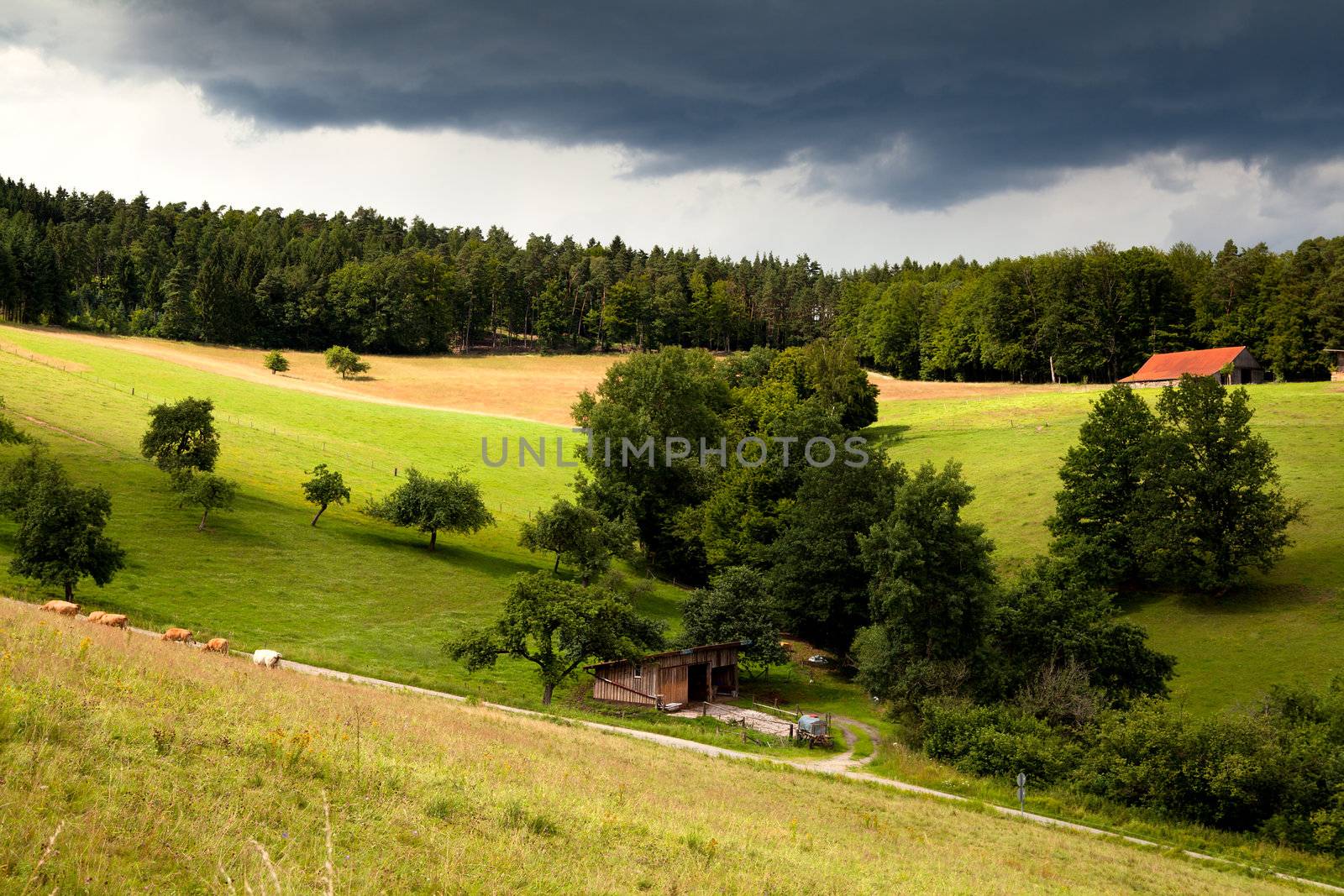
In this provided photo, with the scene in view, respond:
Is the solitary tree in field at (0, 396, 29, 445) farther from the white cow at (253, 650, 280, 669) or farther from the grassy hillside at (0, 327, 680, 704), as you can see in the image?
the white cow at (253, 650, 280, 669)

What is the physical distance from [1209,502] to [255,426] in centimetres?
8107

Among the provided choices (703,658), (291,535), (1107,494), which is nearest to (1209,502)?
(1107,494)

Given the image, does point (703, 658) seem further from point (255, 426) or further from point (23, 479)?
point (255, 426)

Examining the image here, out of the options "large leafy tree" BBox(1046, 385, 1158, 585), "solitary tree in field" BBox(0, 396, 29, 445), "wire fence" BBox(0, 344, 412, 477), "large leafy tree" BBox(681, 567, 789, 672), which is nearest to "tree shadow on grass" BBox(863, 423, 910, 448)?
"large leafy tree" BBox(1046, 385, 1158, 585)

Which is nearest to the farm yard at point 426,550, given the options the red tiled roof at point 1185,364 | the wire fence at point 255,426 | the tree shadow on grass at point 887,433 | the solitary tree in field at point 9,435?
the wire fence at point 255,426

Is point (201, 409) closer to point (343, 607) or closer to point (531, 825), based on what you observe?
point (343, 607)

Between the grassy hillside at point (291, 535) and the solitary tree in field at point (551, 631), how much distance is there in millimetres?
1812

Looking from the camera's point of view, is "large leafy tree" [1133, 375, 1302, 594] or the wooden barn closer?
the wooden barn

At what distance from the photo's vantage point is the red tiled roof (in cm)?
10412

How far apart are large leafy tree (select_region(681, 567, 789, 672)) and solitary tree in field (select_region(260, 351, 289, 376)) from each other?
88.0 meters

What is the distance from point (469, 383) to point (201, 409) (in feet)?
235

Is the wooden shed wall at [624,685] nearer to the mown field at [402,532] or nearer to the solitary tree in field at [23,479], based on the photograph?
the mown field at [402,532]

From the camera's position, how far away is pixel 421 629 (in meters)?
46.6

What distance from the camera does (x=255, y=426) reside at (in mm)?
82188
